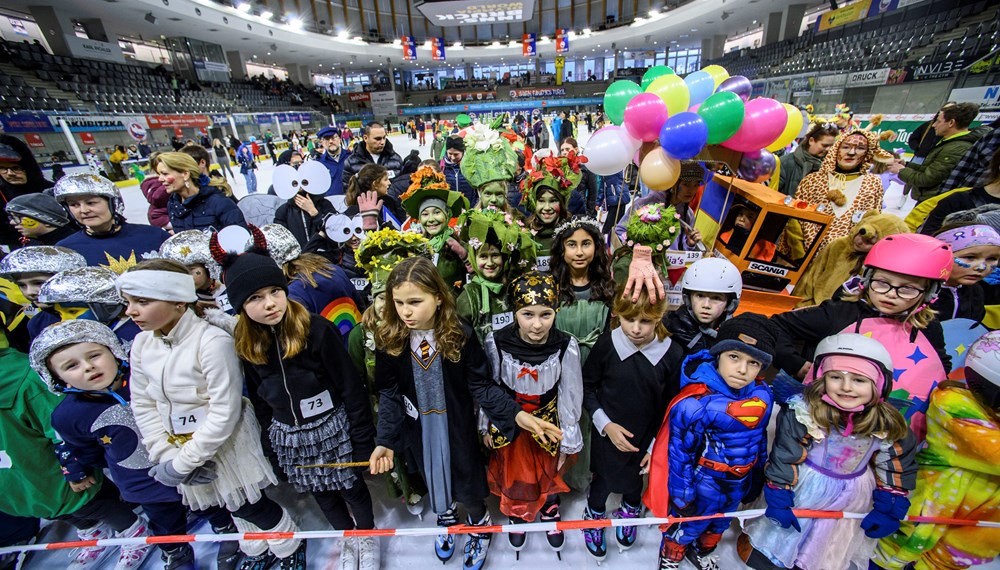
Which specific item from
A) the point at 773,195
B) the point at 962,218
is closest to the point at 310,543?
the point at 773,195

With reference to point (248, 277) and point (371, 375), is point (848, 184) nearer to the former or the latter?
point (371, 375)

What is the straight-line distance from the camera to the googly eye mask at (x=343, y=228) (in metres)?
2.70

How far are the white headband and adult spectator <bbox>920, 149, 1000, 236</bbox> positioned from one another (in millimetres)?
4074

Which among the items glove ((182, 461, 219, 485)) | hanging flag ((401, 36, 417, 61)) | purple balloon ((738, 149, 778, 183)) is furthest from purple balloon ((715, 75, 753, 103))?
hanging flag ((401, 36, 417, 61))

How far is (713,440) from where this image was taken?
1.62m

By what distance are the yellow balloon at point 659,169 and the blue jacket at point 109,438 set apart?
3147 millimetres

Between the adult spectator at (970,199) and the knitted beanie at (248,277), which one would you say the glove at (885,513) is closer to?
the adult spectator at (970,199)

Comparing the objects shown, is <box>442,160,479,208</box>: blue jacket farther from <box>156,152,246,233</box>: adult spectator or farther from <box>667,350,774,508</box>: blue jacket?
<box>667,350,774,508</box>: blue jacket

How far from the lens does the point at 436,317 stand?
1.66 meters

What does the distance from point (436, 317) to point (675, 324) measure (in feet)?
4.11

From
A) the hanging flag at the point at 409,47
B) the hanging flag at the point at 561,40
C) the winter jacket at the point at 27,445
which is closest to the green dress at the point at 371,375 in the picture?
the winter jacket at the point at 27,445

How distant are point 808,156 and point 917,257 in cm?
307

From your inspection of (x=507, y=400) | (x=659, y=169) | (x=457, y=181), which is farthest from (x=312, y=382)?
(x=457, y=181)

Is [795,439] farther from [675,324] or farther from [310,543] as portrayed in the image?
[310,543]
